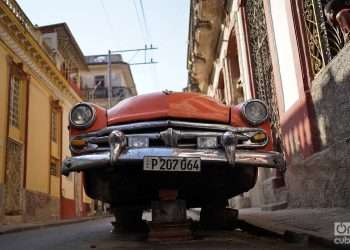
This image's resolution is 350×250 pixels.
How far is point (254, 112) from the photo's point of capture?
14.2 feet

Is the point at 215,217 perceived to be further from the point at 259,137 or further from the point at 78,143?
the point at 78,143

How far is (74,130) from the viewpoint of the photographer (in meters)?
4.26

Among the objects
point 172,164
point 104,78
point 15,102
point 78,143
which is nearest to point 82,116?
point 78,143

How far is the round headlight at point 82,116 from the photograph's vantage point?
423cm

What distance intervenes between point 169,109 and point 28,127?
11644 millimetres

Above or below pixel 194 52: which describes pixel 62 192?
below

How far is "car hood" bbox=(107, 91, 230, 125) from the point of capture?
415 cm

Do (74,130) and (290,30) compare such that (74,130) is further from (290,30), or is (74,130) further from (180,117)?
(290,30)

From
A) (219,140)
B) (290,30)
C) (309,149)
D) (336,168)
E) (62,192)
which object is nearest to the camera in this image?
(219,140)

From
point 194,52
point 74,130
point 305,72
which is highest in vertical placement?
point 194,52

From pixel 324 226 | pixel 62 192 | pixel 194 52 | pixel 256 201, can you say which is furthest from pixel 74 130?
pixel 62 192

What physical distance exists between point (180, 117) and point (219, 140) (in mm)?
474

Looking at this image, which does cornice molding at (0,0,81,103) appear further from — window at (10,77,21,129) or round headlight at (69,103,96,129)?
round headlight at (69,103,96,129)

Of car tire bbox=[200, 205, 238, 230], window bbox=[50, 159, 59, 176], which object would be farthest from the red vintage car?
window bbox=[50, 159, 59, 176]
